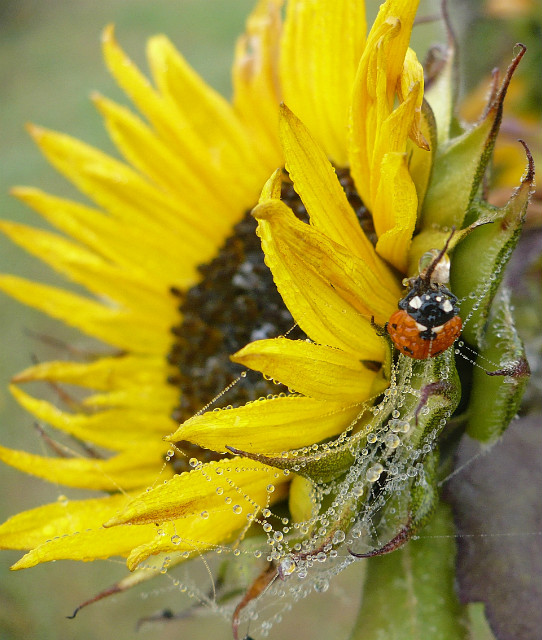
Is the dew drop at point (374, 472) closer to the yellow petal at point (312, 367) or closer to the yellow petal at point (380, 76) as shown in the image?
the yellow petal at point (312, 367)

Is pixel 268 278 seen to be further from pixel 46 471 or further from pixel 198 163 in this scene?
pixel 46 471

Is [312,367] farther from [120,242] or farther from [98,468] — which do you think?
[120,242]

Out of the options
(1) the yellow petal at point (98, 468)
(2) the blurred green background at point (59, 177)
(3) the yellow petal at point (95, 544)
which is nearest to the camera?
(3) the yellow petal at point (95, 544)

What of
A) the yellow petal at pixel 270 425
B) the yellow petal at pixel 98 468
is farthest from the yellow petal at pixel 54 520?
the yellow petal at pixel 270 425

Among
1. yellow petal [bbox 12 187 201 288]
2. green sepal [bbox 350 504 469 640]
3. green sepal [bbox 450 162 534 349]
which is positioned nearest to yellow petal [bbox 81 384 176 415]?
yellow petal [bbox 12 187 201 288]

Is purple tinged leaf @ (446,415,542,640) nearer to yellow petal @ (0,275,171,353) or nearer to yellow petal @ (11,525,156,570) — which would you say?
yellow petal @ (11,525,156,570)

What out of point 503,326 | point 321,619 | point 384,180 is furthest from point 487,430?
point 321,619

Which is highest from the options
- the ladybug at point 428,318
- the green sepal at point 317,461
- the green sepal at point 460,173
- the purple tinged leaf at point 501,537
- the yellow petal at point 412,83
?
the yellow petal at point 412,83
